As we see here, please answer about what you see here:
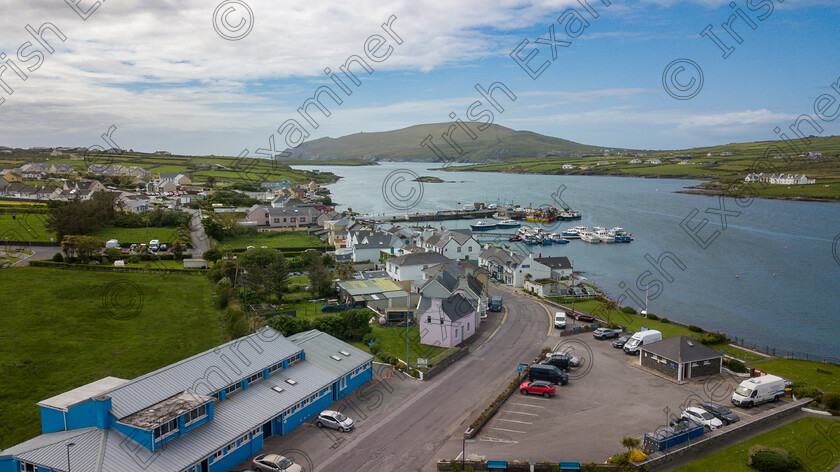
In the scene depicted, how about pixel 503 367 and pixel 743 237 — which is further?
pixel 743 237

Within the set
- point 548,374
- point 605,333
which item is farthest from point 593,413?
point 605,333

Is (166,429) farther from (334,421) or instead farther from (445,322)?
(445,322)

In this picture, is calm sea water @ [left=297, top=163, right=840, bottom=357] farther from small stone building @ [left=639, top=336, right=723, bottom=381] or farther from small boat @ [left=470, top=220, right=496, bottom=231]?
small stone building @ [left=639, top=336, right=723, bottom=381]

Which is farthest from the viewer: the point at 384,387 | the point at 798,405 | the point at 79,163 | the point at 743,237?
the point at 79,163

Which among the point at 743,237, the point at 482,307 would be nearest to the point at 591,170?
the point at 743,237

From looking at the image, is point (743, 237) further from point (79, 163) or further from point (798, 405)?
point (79, 163)
